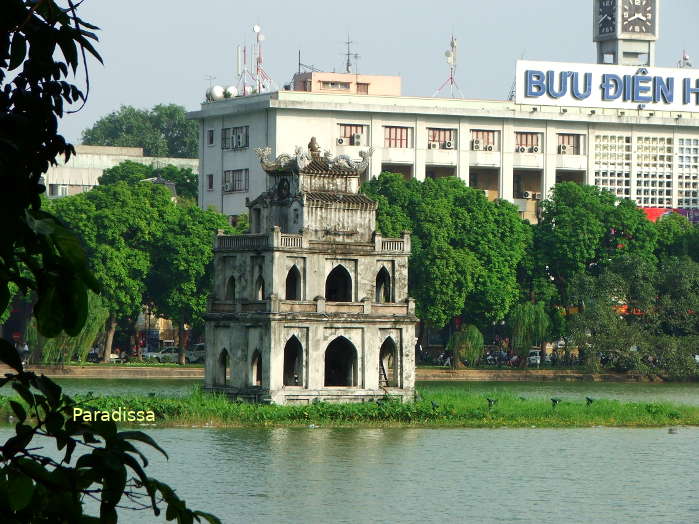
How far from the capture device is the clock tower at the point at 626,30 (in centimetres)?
11431

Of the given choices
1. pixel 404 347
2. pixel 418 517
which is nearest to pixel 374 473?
pixel 418 517

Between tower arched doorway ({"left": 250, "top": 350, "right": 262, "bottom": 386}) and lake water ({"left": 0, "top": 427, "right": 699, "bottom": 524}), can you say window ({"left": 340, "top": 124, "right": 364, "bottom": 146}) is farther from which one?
lake water ({"left": 0, "top": 427, "right": 699, "bottom": 524})

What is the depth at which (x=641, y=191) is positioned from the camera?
115500mm

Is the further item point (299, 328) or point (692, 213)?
point (692, 213)

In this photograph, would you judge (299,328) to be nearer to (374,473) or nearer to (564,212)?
(374,473)

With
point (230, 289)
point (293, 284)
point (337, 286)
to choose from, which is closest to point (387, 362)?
point (337, 286)

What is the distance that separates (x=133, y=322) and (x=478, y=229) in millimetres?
20570

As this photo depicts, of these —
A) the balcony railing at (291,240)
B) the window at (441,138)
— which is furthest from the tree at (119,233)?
the balcony railing at (291,240)

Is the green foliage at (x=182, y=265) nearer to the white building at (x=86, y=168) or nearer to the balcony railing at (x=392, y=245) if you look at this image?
the balcony railing at (x=392, y=245)

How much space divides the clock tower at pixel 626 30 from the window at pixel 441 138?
1283 centimetres

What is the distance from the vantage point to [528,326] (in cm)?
8975

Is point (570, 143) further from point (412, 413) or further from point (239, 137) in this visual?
point (412, 413)

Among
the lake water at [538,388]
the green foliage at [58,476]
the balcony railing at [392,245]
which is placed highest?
the balcony railing at [392,245]

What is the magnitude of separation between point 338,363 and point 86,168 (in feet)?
271
